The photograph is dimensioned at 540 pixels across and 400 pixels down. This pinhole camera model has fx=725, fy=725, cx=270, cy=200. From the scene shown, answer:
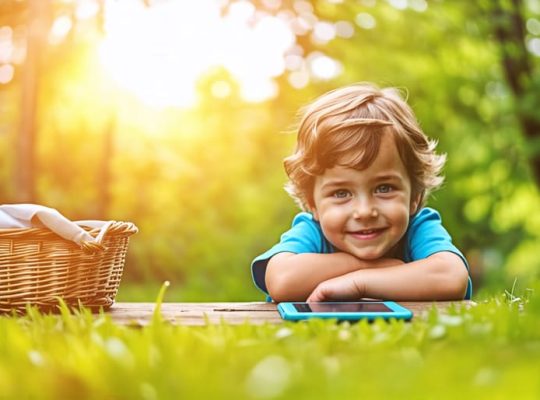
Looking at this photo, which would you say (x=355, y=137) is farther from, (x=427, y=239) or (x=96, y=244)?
(x=96, y=244)

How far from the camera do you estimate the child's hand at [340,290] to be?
7.29ft

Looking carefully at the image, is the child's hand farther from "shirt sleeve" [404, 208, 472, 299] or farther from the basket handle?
the basket handle

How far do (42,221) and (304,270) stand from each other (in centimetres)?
83

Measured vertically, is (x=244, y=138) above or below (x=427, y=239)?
below

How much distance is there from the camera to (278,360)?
3.96 ft

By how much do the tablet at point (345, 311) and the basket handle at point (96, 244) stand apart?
0.56 m

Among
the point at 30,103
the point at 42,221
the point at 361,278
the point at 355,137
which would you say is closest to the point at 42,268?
the point at 42,221

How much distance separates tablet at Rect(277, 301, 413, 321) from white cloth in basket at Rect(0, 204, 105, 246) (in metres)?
0.62

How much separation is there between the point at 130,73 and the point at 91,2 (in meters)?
1.42

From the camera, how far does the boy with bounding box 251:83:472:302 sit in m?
2.28

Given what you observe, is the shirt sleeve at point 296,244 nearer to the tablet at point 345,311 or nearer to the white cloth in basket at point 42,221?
the tablet at point 345,311

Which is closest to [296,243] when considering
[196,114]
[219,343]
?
[219,343]

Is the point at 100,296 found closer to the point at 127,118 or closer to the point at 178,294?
the point at 178,294

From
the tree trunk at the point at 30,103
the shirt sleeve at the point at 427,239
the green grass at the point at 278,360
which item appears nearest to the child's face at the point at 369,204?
the shirt sleeve at the point at 427,239
